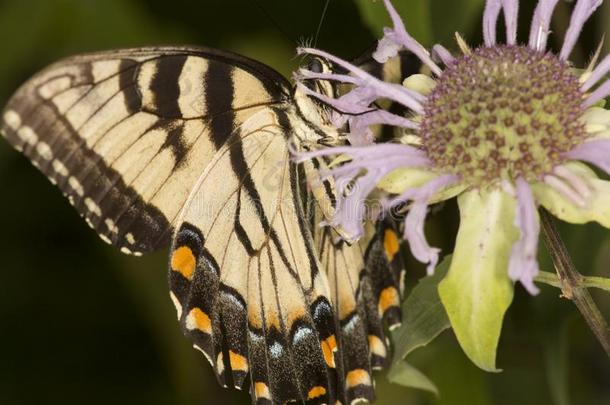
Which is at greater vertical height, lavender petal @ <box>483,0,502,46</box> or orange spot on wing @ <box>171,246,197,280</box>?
lavender petal @ <box>483,0,502,46</box>

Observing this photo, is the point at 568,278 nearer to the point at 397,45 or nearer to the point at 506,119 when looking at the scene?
the point at 506,119

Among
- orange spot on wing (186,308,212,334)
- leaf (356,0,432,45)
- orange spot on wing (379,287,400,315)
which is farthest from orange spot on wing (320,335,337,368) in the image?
leaf (356,0,432,45)

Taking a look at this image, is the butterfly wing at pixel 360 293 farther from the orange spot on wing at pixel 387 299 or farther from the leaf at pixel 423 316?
the leaf at pixel 423 316

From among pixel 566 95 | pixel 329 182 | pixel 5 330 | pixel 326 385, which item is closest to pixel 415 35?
pixel 329 182

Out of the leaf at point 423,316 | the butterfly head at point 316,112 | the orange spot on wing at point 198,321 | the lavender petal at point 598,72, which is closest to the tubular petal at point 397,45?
the butterfly head at point 316,112

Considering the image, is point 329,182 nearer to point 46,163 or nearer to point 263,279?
point 263,279

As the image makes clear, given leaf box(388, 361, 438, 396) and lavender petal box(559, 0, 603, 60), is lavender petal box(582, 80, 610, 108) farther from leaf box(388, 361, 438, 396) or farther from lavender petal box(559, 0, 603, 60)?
leaf box(388, 361, 438, 396)
